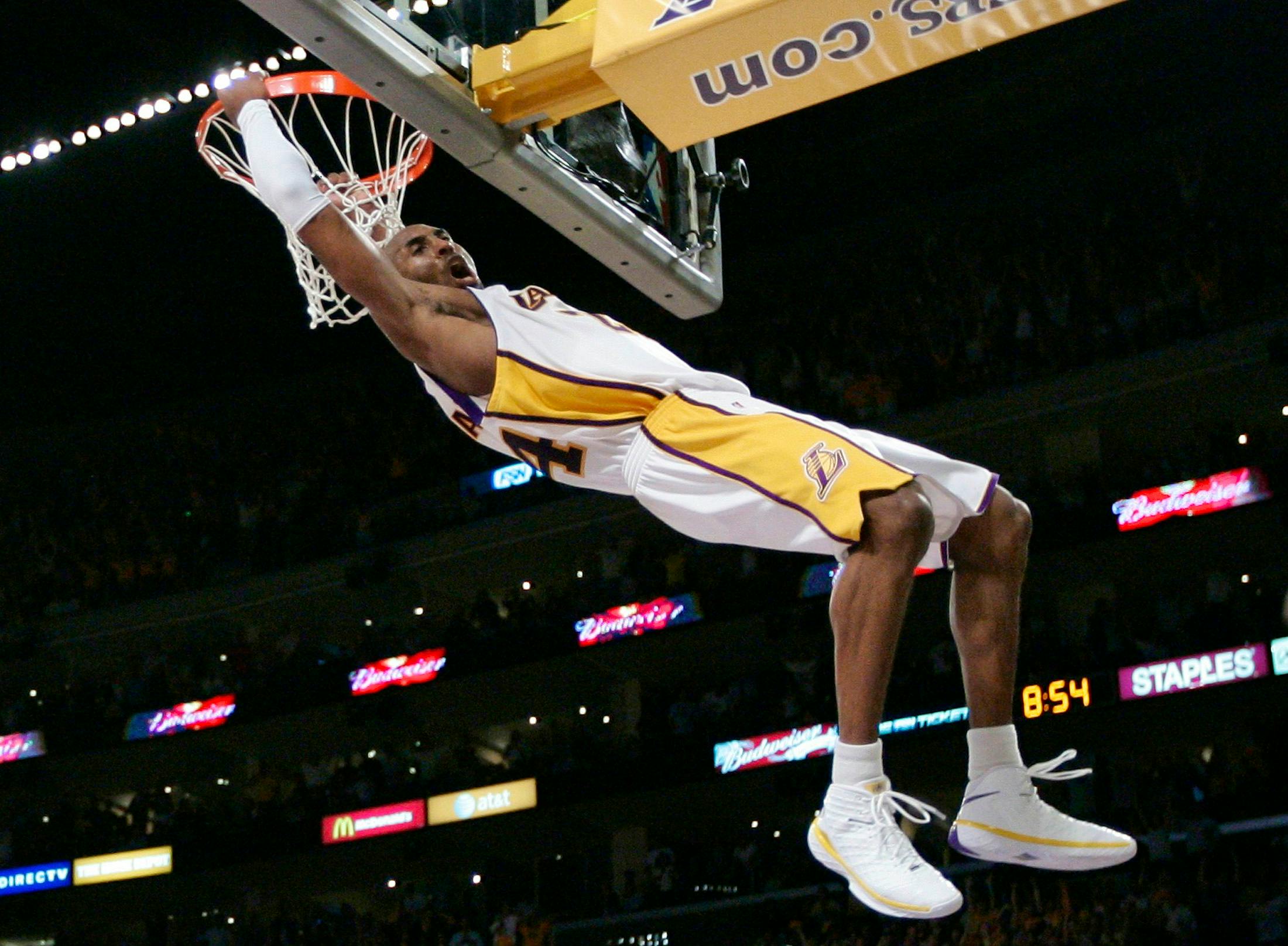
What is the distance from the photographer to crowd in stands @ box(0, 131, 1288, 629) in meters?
19.0

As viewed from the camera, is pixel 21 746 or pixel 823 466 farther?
pixel 21 746

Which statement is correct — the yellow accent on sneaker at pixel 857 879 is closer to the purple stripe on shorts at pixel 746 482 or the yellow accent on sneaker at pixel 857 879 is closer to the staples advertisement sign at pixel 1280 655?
the purple stripe on shorts at pixel 746 482

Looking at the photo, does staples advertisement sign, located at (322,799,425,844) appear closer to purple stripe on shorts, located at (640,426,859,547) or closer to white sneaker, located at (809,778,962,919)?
purple stripe on shorts, located at (640,426,859,547)

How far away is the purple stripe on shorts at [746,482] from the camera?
161 inches

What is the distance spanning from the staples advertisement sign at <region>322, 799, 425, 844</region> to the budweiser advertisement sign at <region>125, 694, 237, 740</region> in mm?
2572

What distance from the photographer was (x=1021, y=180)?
22906 millimetres

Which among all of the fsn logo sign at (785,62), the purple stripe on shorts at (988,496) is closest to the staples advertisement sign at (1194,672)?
the purple stripe on shorts at (988,496)

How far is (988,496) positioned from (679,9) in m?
1.58

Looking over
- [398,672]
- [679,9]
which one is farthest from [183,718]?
[679,9]

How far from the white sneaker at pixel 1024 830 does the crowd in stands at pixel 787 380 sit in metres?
14.7

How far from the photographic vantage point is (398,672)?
22.1m

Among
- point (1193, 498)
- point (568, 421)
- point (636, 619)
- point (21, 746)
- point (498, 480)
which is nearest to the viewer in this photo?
point (568, 421)

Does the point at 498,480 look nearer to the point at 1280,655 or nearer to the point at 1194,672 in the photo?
the point at 1194,672

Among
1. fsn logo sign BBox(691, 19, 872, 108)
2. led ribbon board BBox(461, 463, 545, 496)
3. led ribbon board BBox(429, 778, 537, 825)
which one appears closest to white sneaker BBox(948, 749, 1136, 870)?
fsn logo sign BBox(691, 19, 872, 108)
